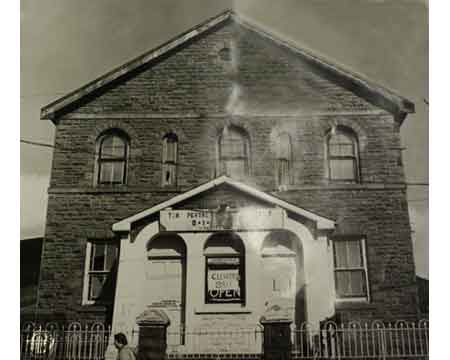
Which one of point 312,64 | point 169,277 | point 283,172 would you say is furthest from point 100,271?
point 312,64

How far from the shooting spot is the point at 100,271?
18.6ft

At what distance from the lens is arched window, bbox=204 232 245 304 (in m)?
Result: 5.41

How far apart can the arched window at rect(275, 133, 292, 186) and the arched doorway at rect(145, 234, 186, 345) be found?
4.14ft

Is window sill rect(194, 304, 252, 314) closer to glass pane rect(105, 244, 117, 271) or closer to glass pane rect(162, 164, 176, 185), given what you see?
glass pane rect(105, 244, 117, 271)

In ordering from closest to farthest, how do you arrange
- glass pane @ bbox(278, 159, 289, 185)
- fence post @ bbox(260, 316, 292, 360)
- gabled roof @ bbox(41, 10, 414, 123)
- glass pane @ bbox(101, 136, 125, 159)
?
1. fence post @ bbox(260, 316, 292, 360)
2. glass pane @ bbox(278, 159, 289, 185)
3. gabled roof @ bbox(41, 10, 414, 123)
4. glass pane @ bbox(101, 136, 125, 159)

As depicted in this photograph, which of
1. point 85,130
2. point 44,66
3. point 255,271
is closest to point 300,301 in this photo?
point 255,271

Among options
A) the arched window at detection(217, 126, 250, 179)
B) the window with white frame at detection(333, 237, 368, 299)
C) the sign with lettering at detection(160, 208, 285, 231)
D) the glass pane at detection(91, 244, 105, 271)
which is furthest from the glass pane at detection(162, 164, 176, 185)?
the window with white frame at detection(333, 237, 368, 299)

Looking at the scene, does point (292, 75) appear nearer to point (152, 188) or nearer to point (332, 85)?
point (332, 85)

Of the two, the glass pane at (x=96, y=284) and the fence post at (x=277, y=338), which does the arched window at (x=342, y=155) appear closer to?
the fence post at (x=277, y=338)

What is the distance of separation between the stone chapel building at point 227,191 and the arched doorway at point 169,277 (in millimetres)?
14

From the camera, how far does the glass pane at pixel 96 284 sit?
5609mm

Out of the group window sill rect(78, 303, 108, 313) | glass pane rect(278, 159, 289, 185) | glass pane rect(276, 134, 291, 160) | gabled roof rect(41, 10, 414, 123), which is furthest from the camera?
gabled roof rect(41, 10, 414, 123)

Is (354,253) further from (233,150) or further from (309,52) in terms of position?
(309,52)

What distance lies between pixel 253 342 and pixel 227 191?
153 cm
